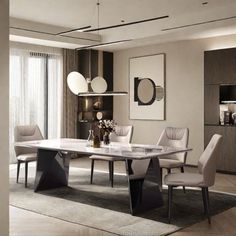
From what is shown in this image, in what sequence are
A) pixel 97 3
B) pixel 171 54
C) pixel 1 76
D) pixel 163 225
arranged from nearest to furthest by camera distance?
pixel 1 76
pixel 163 225
pixel 97 3
pixel 171 54

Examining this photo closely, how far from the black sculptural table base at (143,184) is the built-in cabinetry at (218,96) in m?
2.55

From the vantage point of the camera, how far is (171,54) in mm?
8016

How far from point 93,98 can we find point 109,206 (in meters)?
4.52

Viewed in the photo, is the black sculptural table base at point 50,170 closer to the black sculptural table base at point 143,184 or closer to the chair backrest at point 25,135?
the chair backrest at point 25,135

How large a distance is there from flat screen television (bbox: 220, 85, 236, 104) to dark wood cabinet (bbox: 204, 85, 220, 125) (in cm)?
12

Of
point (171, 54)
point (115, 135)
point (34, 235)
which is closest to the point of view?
point (34, 235)

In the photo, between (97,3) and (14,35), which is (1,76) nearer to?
(97,3)

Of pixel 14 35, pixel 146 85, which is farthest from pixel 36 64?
pixel 146 85

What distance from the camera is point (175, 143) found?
5.89 meters

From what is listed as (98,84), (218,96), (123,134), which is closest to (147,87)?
(218,96)

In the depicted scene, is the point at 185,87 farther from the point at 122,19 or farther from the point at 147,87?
the point at 122,19

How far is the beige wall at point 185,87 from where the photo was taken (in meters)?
7.58

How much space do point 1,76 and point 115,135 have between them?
3.69 metres

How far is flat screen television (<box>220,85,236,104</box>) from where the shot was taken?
721cm
